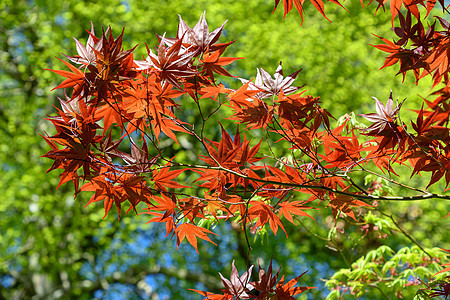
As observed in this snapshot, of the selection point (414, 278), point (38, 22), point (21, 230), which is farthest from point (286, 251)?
point (38, 22)

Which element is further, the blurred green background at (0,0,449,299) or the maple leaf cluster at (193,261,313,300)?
the blurred green background at (0,0,449,299)

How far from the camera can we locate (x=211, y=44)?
140 cm

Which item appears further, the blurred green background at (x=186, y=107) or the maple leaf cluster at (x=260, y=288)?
the blurred green background at (x=186, y=107)

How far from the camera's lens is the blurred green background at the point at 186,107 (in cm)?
798

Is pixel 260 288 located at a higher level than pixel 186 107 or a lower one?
lower

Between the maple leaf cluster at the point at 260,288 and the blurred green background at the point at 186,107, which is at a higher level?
the blurred green background at the point at 186,107

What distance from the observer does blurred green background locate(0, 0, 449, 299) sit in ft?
26.2

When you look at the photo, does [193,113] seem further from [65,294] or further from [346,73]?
[65,294]

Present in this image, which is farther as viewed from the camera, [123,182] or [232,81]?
[232,81]

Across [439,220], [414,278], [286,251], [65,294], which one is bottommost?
[65,294]

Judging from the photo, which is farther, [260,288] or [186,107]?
[186,107]

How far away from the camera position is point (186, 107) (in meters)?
8.82

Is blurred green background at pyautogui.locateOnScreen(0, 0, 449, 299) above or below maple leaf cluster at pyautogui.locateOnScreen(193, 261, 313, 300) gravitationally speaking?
above

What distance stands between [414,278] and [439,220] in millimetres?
6851
